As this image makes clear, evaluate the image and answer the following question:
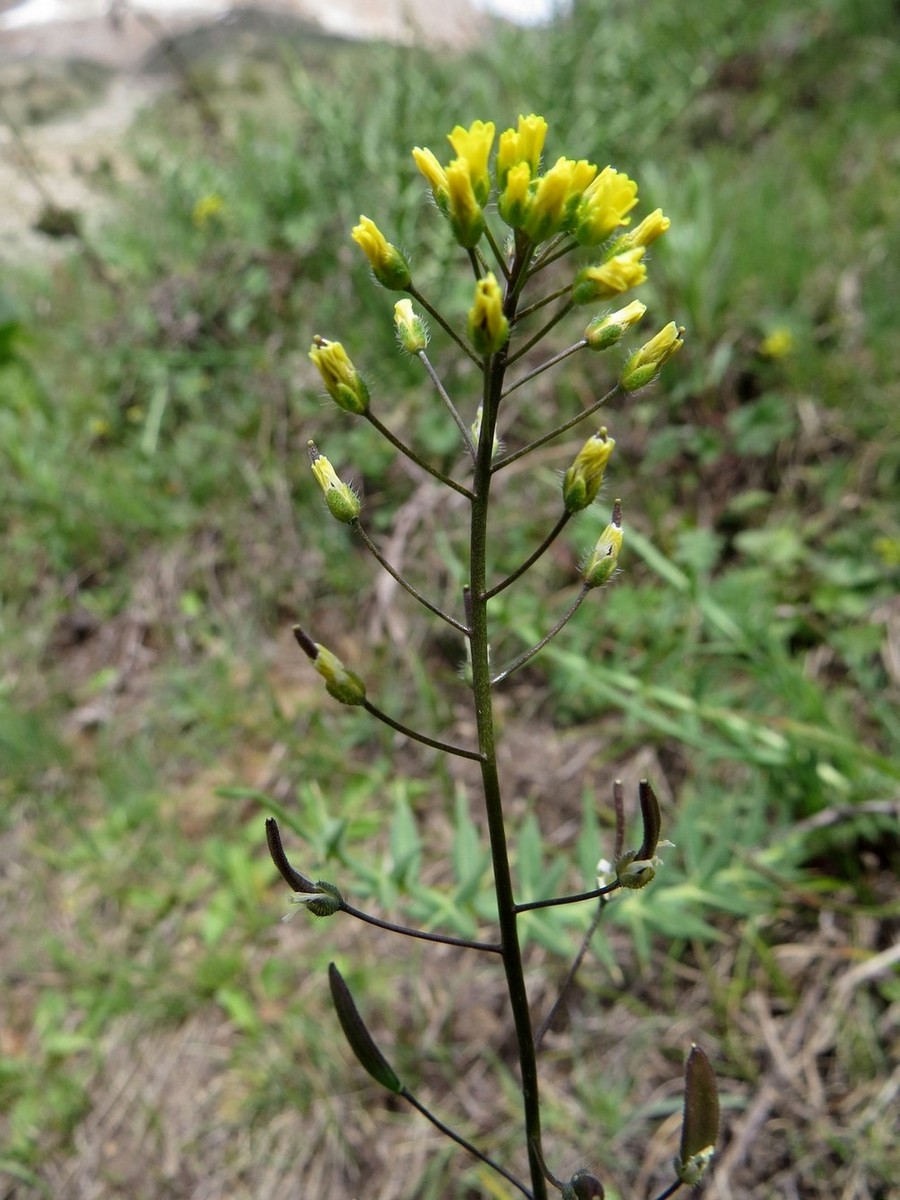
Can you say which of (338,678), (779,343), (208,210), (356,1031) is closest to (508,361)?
(338,678)

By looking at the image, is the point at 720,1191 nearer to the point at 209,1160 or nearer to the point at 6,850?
the point at 209,1160

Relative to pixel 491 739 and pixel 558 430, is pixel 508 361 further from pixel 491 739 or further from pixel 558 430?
pixel 491 739

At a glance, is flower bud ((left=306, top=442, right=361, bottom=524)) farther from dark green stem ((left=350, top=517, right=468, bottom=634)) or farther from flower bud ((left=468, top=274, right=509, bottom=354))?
flower bud ((left=468, top=274, right=509, bottom=354))

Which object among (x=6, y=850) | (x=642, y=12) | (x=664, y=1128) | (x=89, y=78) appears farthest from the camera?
(x=89, y=78)

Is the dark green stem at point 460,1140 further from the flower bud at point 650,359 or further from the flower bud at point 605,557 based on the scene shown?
the flower bud at point 650,359

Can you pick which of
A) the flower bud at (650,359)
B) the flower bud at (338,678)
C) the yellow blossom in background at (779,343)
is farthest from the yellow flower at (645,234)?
the yellow blossom in background at (779,343)

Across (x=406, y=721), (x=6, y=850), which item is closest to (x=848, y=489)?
(x=406, y=721)

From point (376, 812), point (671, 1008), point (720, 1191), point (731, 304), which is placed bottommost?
point (720, 1191)
